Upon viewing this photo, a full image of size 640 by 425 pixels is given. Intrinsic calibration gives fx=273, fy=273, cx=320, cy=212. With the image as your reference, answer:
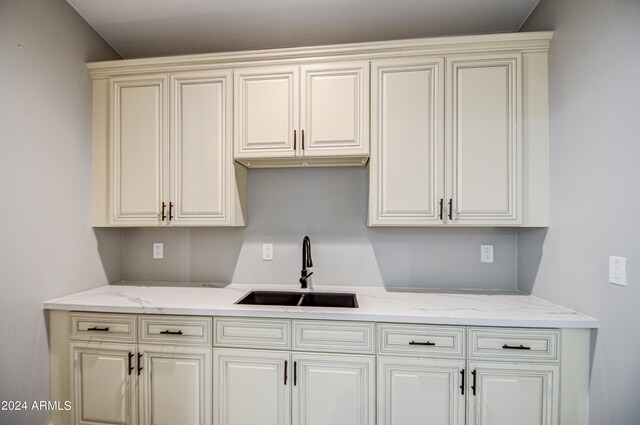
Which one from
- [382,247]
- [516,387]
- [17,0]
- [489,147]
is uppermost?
[17,0]

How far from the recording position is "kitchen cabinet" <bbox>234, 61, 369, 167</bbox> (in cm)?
166

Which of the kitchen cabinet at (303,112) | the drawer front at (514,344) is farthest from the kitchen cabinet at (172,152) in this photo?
the drawer front at (514,344)

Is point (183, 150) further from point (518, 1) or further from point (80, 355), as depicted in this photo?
point (518, 1)

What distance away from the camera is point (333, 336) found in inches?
56.5

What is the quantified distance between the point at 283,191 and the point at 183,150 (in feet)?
2.35

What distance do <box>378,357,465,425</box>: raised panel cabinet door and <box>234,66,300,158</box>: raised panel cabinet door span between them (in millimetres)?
1342

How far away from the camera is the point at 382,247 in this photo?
77.5 inches

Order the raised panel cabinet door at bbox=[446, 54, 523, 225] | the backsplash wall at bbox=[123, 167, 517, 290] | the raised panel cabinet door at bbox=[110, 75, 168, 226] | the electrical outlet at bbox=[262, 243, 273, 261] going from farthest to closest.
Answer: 1. the electrical outlet at bbox=[262, 243, 273, 261]
2. the backsplash wall at bbox=[123, 167, 517, 290]
3. the raised panel cabinet door at bbox=[110, 75, 168, 226]
4. the raised panel cabinet door at bbox=[446, 54, 523, 225]

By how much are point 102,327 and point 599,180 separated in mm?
2648

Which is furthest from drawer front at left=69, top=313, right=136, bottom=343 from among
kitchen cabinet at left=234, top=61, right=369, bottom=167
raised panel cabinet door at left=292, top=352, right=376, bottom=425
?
kitchen cabinet at left=234, top=61, right=369, bottom=167

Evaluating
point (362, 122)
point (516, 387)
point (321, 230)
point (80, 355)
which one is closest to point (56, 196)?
point (80, 355)

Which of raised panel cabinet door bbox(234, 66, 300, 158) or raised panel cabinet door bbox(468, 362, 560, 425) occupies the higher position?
raised panel cabinet door bbox(234, 66, 300, 158)

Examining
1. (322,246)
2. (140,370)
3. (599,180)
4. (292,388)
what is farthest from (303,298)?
(599,180)

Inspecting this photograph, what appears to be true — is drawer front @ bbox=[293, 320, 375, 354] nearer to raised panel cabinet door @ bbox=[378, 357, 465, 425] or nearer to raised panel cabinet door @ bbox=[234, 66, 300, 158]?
raised panel cabinet door @ bbox=[378, 357, 465, 425]
